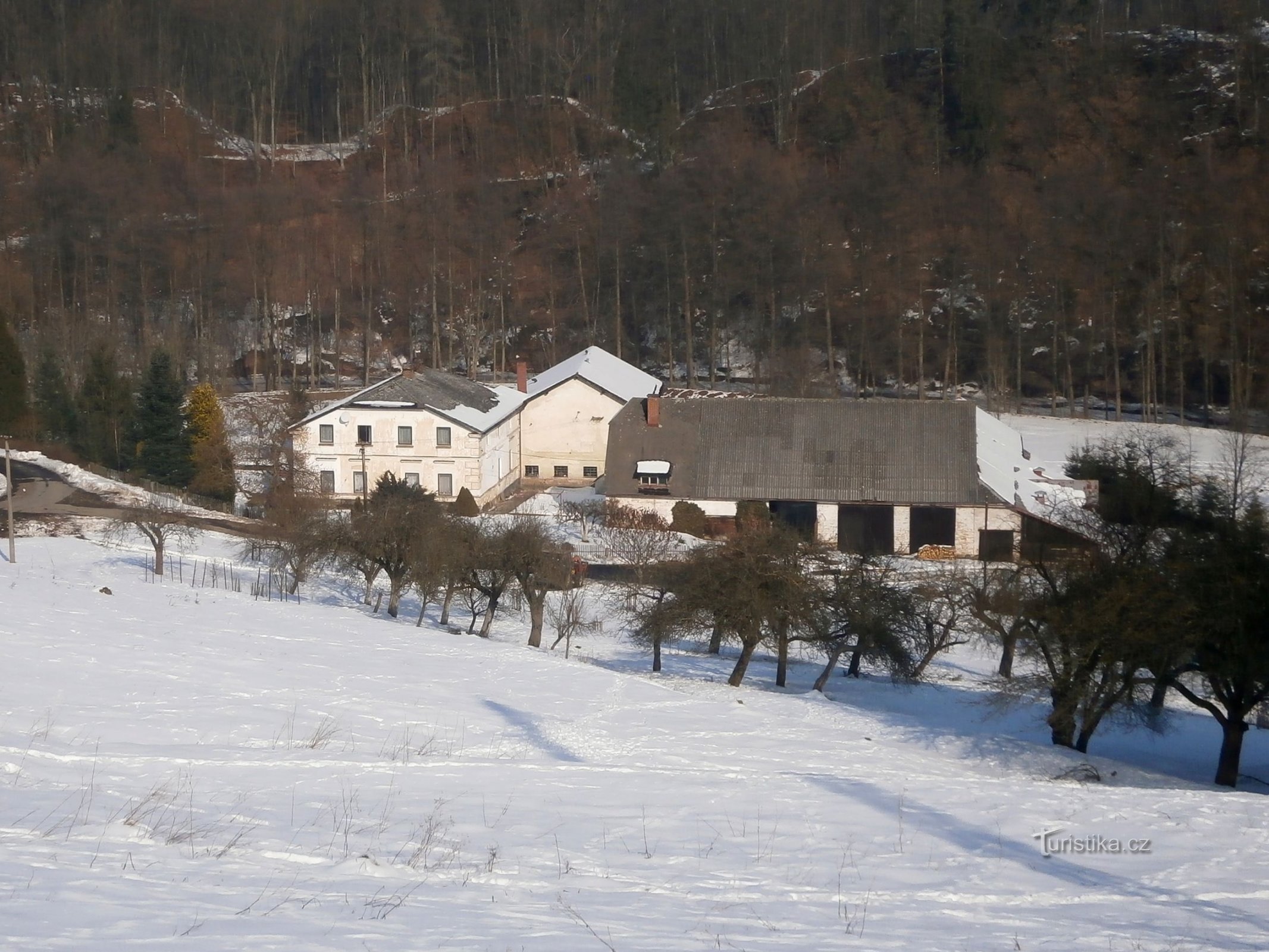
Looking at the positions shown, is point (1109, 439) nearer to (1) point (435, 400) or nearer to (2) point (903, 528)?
(2) point (903, 528)

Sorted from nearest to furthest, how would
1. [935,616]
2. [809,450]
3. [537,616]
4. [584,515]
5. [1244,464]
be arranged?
[935,616] < [537,616] < [584,515] < [809,450] < [1244,464]

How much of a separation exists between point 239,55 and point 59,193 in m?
18.8

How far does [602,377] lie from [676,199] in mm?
21335

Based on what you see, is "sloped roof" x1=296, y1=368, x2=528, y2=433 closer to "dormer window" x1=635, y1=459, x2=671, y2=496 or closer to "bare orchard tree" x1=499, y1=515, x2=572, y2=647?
"dormer window" x1=635, y1=459, x2=671, y2=496

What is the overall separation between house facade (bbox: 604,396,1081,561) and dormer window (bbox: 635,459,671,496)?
1.3 inches

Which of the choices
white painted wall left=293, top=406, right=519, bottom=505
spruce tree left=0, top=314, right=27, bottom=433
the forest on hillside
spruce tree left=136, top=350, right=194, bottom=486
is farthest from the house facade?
spruce tree left=0, top=314, right=27, bottom=433

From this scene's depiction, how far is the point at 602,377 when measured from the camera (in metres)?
42.0

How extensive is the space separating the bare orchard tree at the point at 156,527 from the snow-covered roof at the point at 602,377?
13.6 metres

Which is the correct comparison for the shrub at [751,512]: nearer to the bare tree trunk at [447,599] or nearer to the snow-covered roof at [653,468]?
the snow-covered roof at [653,468]

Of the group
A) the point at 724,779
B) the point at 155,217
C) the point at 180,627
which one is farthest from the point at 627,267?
the point at 724,779

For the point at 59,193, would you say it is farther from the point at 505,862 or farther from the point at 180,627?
the point at 505,862

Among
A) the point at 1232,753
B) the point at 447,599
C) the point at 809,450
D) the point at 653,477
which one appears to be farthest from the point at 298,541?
the point at 1232,753

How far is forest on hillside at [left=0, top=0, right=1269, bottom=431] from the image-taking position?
54094 millimetres

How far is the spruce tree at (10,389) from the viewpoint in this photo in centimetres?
3784
